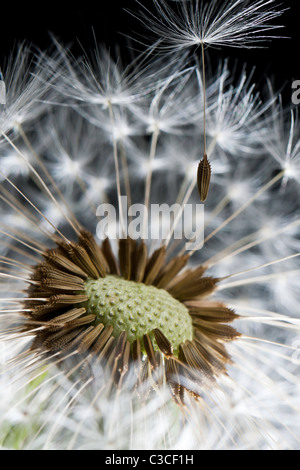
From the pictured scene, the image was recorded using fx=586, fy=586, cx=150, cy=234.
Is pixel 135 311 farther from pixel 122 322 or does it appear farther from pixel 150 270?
pixel 150 270

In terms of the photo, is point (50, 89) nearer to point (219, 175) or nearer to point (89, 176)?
point (89, 176)

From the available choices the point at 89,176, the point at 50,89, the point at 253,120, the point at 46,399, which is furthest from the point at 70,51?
the point at 46,399

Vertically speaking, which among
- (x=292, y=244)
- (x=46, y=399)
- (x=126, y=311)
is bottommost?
(x=46, y=399)

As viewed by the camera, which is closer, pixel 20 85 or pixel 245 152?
pixel 20 85

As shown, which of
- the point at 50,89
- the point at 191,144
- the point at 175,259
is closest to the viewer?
the point at 175,259

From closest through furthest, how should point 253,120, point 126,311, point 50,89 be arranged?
point 126,311
point 50,89
point 253,120
